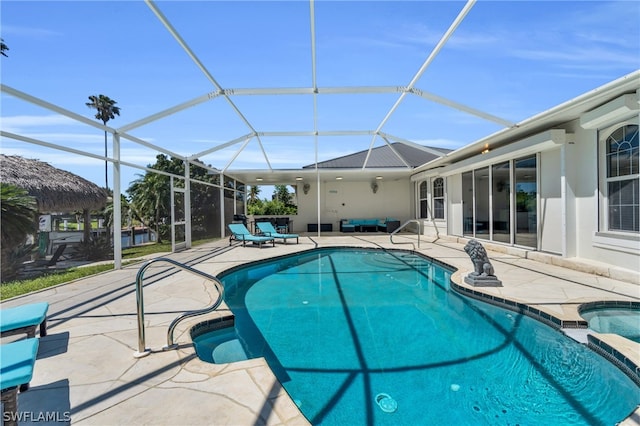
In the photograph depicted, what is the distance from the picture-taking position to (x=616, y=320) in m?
3.78

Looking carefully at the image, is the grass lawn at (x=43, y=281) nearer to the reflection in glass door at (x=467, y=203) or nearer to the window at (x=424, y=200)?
the reflection in glass door at (x=467, y=203)

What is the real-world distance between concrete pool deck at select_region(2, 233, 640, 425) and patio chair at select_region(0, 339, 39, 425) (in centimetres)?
29

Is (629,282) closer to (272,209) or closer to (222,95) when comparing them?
(222,95)

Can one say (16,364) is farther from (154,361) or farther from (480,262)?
(480,262)

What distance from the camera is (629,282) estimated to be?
16.2ft

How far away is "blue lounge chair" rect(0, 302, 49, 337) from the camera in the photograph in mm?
2578

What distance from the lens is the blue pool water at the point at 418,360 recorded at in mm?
2381

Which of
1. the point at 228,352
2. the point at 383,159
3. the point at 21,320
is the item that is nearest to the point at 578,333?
the point at 228,352

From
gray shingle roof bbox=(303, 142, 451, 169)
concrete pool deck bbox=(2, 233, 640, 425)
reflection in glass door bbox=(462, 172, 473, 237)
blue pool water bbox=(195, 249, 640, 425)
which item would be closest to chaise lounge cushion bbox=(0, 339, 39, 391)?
concrete pool deck bbox=(2, 233, 640, 425)

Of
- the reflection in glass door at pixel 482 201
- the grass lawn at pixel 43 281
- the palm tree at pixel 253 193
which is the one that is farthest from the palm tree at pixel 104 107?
the reflection in glass door at pixel 482 201

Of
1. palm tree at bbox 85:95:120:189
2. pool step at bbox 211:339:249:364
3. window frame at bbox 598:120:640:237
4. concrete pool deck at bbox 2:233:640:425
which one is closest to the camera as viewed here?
concrete pool deck at bbox 2:233:640:425

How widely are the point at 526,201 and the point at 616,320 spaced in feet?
14.4

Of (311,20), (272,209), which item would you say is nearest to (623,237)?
(311,20)

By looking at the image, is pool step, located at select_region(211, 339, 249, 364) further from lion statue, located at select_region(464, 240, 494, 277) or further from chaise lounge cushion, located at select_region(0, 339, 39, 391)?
lion statue, located at select_region(464, 240, 494, 277)
